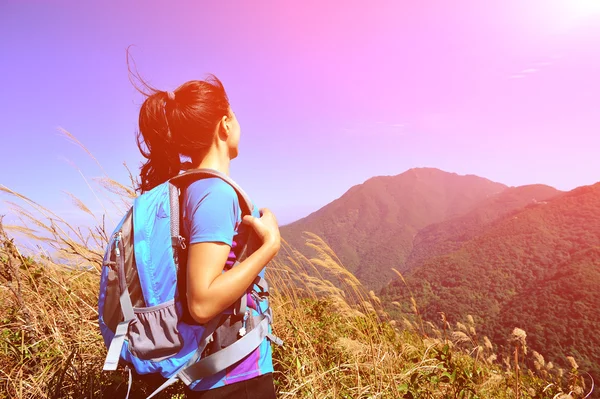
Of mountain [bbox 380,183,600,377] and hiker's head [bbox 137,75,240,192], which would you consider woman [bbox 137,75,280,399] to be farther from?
mountain [bbox 380,183,600,377]

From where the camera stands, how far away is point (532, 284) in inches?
3290

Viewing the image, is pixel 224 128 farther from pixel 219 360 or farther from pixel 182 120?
pixel 219 360

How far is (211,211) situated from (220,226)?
55 mm

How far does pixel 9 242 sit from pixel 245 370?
6.52 feet

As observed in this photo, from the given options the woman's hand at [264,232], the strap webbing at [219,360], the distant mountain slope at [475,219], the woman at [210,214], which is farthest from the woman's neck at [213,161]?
the distant mountain slope at [475,219]

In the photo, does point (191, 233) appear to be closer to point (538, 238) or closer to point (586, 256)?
point (586, 256)

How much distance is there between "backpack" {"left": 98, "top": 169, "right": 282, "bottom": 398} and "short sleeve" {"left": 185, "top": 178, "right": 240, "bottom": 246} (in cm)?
5

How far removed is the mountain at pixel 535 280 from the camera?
46219 millimetres

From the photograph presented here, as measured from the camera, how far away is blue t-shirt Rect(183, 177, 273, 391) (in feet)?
3.12

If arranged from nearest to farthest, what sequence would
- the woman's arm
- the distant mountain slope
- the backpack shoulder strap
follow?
1. the woman's arm
2. the backpack shoulder strap
3. the distant mountain slope

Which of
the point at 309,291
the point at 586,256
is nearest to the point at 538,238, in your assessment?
the point at 586,256

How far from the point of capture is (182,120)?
3.87 ft

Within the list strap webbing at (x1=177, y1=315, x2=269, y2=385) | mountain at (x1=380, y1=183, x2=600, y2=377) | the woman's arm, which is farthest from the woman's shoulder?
mountain at (x1=380, y1=183, x2=600, y2=377)

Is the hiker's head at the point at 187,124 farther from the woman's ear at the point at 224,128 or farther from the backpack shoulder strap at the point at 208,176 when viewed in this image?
the backpack shoulder strap at the point at 208,176
